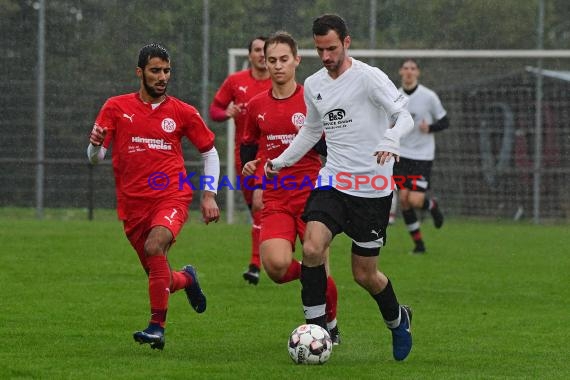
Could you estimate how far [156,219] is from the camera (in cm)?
826

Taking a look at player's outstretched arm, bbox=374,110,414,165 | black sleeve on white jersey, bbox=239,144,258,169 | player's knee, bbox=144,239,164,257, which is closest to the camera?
player's outstretched arm, bbox=374,110,414,165

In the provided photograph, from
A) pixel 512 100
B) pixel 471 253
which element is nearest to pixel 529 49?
pixel 512 100

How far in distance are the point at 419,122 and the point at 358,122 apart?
8.47 meters

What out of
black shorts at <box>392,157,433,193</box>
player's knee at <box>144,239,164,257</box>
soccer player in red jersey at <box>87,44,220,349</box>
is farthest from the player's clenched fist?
black shorts at <box>392,157,433,193</box>

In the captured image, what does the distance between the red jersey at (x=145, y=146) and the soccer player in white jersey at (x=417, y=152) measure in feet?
24.9

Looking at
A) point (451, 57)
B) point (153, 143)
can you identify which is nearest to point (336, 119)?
point (153, 143)

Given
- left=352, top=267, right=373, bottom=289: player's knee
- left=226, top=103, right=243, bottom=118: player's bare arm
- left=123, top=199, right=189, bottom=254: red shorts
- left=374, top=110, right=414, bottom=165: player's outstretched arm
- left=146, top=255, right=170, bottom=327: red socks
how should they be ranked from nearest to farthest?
left=374, top=110, right=414, bottom=165: player's outstretched arm → left=352, top=267, right=373, bottom=289: player's knee → left=146, top=255, right=170, bottom=327: red socks → left=123, top=199, right=189, bottom=254: red shorts → left=226, top=103, right=243, bottom=118: player's bare arm

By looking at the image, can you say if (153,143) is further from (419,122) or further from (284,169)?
(419,122)

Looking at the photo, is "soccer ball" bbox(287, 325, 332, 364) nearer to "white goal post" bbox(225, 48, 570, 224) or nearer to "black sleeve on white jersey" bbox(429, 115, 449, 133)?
"black sleeve on white jersey" bbox(429, 115, 449, 133)

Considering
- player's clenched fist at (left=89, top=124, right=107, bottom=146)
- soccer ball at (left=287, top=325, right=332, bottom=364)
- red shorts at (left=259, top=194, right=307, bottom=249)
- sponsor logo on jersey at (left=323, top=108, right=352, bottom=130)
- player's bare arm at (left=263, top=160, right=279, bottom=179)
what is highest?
sponsor logo on jersey at (left=323, top=108, right=352, bottom=130)

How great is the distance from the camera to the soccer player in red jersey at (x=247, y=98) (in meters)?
12.3

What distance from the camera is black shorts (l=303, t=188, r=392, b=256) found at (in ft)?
25.4

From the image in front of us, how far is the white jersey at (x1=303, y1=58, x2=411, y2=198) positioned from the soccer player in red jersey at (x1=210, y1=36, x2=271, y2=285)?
14.1ft

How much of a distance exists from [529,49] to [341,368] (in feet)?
51.5
